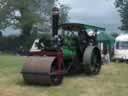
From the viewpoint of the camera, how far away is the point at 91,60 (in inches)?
609

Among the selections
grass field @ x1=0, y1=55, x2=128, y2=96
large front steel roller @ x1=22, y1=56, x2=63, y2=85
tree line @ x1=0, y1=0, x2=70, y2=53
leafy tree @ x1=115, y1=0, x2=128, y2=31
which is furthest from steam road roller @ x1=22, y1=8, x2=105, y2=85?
leafy tree @ x1=115, y1=0, x2=128, y2=31

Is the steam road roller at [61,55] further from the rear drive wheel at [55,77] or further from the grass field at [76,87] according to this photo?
the grass field at [76,87]

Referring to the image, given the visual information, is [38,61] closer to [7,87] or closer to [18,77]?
[7,87]

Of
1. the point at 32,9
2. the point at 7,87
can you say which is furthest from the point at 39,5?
the point at 7,87

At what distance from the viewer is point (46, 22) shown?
161ft

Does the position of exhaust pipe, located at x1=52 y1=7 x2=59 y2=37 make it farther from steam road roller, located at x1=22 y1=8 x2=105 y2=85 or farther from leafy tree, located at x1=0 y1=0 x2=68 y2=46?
leafy tree, located at x1=0 y1=0 x2=68 y2=46

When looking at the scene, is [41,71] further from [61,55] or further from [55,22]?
[55,22]

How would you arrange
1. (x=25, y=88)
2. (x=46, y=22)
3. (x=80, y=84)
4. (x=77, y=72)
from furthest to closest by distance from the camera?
(x=46, y=22) < (x=77, y=72) < (x=80, y=84) < (x=25, y=88)

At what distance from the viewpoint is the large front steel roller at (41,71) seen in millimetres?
12648

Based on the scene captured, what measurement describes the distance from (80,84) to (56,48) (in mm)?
1440

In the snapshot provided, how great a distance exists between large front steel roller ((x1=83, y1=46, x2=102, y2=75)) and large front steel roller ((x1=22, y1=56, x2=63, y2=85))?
229cm

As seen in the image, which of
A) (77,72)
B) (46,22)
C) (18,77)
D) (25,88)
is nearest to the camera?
(25,88)

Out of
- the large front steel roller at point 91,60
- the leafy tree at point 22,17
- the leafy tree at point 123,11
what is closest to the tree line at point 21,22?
the leafy tree at point 22,17

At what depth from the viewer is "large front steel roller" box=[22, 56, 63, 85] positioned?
1265 centimetres
